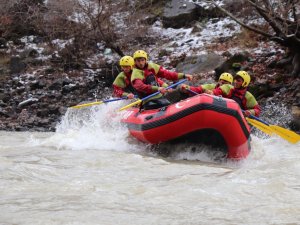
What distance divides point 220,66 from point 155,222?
9.09m

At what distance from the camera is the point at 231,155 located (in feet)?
22.2

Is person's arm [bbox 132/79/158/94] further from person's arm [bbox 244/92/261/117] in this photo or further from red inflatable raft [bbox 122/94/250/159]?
person's arm [bbox 244/92/261/117]

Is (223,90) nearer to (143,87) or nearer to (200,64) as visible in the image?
(143,87)

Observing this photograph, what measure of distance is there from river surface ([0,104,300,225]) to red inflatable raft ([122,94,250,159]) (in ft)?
0.81

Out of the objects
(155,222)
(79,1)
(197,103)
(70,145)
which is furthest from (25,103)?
(155,222)

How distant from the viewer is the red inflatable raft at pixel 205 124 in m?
6.50

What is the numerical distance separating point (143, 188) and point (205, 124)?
2.20m

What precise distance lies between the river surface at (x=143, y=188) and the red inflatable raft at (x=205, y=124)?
25 centimetres

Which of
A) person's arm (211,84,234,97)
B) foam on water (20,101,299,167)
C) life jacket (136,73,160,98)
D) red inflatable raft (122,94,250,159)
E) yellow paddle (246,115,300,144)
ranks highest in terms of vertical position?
life jacket (136,73,160,98)

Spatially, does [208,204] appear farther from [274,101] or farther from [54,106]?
[54,106]

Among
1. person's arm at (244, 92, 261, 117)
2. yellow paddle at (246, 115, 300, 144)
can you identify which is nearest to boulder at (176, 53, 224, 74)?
person's arm at (244, 92, 261, 117)

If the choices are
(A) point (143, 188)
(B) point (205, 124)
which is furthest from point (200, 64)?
(A) point (143, 188)

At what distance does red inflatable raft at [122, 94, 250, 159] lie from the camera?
21.3 feet

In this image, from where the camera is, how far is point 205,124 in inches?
257
